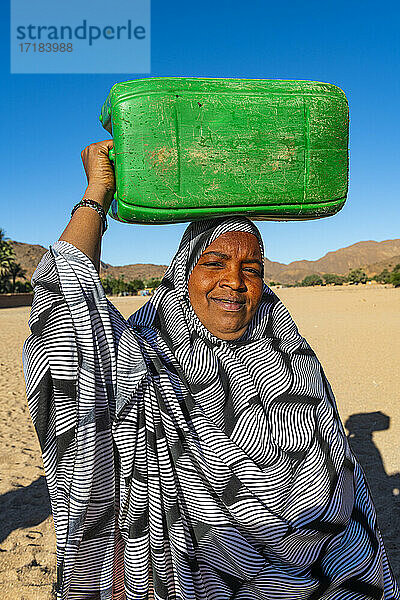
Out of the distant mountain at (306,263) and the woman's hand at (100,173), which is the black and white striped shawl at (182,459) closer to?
the woman's hand at (100,173)

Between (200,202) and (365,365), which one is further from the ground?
(200,202)

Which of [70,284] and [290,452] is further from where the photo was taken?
[290,452]

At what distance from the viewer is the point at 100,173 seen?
1.84 m

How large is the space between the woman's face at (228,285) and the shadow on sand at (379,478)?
8.51ft

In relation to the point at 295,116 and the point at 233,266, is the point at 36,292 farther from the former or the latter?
the point at 295,116

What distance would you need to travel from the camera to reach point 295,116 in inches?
65.6

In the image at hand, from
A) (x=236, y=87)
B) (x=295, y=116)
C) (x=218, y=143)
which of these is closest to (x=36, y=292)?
(x=218, y=143)

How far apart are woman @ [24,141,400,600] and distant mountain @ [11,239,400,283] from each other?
99876 millimetres

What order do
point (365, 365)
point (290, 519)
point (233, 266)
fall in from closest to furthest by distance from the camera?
1. point (290, 519)
2. point (233, 266)
3. point (365, 365)

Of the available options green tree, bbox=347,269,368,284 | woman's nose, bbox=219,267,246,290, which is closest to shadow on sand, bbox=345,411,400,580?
woman's nose, bbox=219,267,246,290

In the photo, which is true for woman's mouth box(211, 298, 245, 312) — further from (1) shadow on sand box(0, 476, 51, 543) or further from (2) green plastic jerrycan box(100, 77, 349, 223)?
(1) shadow on sand box(0, 476, 51, 543)

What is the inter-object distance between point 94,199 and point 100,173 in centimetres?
11

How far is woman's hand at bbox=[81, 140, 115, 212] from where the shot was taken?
71.7 inches

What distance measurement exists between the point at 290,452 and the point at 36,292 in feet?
3.47
